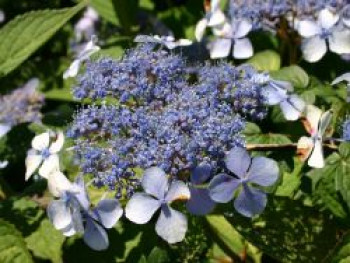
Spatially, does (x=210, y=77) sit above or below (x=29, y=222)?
above

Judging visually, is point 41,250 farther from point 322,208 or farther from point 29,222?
point 322,208

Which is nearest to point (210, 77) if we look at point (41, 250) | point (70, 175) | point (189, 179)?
point (189, 179)

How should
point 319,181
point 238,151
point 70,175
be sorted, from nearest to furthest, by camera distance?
point 238,151 → point 319,181 → point 70,175

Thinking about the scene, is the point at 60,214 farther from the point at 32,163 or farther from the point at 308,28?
the point at 308,28

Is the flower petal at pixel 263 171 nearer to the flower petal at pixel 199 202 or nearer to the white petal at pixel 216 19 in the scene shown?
the flower petal at pixel 199 202

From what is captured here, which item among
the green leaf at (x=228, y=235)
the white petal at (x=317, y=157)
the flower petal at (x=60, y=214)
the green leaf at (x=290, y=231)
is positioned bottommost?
the green leaf at (x=228, y=235)

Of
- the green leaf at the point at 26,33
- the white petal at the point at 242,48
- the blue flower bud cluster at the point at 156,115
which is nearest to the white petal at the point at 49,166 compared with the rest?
the blue flower bud cluster at the point at 156,115

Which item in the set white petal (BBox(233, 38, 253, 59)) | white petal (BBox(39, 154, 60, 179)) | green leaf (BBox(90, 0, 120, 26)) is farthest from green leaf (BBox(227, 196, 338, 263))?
green leaf (BBox(90, 0, 120, 26))

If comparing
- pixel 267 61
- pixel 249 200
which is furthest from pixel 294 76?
pixel 249 200
